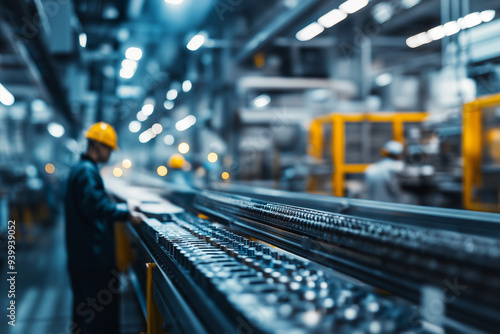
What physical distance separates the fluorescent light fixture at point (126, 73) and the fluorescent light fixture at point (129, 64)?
0.10 meters

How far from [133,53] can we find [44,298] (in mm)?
3672

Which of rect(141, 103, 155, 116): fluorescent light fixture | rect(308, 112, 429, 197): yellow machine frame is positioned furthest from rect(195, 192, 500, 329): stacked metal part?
rect(141, 103, 155, 116): fluorescent light fixture

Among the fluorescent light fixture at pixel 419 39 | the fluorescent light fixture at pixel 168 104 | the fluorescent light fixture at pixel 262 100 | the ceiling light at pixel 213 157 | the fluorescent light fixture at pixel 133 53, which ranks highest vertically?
the fluorescent light fixture at pixel 419 39

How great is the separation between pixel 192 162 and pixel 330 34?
5.17 m

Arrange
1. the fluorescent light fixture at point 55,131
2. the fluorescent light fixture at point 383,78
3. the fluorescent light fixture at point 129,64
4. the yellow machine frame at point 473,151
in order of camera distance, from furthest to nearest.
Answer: the fluorescent light fixture at point 55,131 → the fluorescent light fixture at point 383,78 → the fluorescent light fixture at point 129,64 → the yellow machine frame at point 473,151

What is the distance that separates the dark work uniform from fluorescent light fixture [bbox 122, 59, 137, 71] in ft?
13.7

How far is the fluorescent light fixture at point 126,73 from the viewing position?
25.1 feet

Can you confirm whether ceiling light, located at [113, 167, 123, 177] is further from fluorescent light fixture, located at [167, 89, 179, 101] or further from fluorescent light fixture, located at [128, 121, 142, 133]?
fluorescent light fixture, located at [167, 89, 179, 101]

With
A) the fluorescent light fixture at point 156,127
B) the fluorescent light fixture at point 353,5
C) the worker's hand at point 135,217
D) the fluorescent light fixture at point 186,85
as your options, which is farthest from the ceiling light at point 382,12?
the fluorescent light fixture at point 156,127

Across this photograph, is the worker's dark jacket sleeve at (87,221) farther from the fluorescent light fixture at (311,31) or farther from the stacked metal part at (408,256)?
the fluorescent light fixture at (311,31)

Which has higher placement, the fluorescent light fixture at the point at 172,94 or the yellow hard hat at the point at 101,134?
the fluorescent light fixture at the point at 172,94

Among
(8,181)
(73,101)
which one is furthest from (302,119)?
(8,181)

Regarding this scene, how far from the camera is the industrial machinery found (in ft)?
3.47

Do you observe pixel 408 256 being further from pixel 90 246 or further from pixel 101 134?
pixel 101 134
